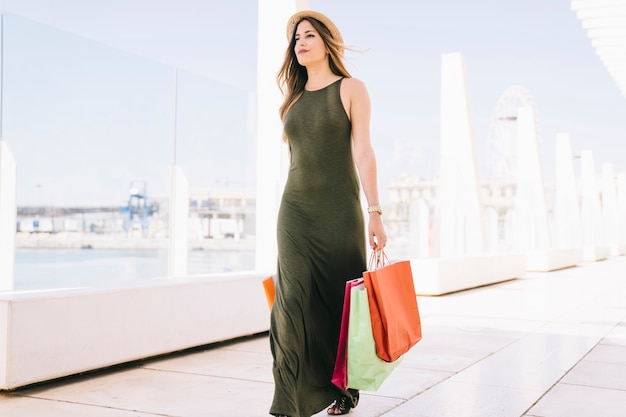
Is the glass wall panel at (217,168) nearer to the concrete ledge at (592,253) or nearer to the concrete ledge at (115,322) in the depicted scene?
the concrete ledge at (115,322)

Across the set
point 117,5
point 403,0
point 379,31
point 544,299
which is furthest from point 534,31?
point 544,299

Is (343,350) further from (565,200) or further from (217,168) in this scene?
(565,200)

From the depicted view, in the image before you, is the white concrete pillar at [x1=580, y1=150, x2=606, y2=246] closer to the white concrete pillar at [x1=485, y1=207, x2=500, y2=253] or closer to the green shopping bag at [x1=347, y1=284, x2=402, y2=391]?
the white concrete pillar at [x1=485, y1=207, x2=500, y2=253]

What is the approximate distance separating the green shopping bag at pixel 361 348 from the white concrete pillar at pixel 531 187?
16738 mm

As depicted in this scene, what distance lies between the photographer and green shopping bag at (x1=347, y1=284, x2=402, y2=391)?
8.02 feet

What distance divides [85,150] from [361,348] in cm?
307

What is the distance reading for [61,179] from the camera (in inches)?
175

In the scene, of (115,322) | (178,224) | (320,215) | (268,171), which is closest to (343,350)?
(320,215)

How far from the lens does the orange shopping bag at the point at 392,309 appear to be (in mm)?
2448

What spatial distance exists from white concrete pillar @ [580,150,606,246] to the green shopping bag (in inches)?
1158

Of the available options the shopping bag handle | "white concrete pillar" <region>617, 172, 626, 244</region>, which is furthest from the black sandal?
"white concrete pillar" <region>617, 172, 626, 244</region>

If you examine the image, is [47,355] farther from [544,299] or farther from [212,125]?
[544,299]

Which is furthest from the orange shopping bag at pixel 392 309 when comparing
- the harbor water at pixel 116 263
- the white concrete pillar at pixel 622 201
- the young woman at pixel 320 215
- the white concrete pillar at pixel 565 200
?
the white concrete pillar at pixel 622 201

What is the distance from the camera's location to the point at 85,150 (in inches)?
Result: 191
